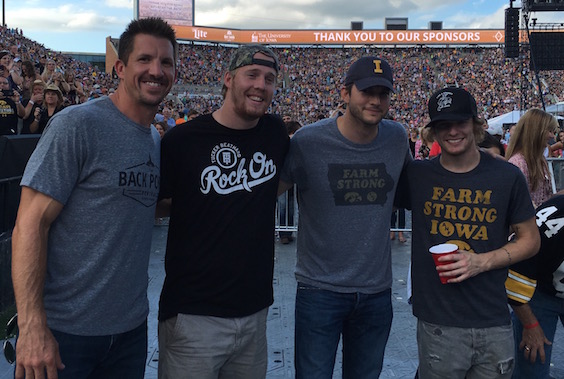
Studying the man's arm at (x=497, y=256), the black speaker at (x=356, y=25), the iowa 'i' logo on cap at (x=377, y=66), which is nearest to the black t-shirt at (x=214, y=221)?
the iowa 'i' logo on cap at (x=377, y=66)

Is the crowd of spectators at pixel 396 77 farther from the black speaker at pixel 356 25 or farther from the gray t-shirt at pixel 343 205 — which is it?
the gray t-shirt at pixel 343 205

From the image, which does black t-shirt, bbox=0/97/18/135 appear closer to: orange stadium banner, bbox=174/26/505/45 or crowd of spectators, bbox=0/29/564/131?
crowd of spectators, bbox=0/29/564/131

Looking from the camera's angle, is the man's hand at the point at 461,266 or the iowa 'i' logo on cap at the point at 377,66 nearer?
the man's hand at the point at 461,266

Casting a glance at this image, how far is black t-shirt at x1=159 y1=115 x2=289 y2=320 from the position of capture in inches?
84.0

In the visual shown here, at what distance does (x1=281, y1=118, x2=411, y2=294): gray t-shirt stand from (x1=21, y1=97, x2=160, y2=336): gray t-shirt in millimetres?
Result: 858

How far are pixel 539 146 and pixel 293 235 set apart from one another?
477cm

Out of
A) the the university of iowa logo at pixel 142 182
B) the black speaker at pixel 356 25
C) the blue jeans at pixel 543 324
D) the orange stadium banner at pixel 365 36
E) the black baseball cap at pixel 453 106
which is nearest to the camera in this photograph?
the the university of iowa logo at pixel 142 182

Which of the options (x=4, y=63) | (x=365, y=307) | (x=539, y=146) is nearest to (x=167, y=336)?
(x=365, y=307)

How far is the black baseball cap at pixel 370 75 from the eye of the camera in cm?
238

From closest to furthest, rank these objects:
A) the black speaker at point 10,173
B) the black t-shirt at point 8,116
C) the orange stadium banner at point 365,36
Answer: the black speaker at point 10,173, the black t-shirt at point 8,116, the orange stadium banner at point 365,36

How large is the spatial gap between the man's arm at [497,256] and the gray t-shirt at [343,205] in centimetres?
41

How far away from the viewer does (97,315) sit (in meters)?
1.90

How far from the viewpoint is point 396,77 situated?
4300 centimetres

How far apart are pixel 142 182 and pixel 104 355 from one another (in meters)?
0.71
